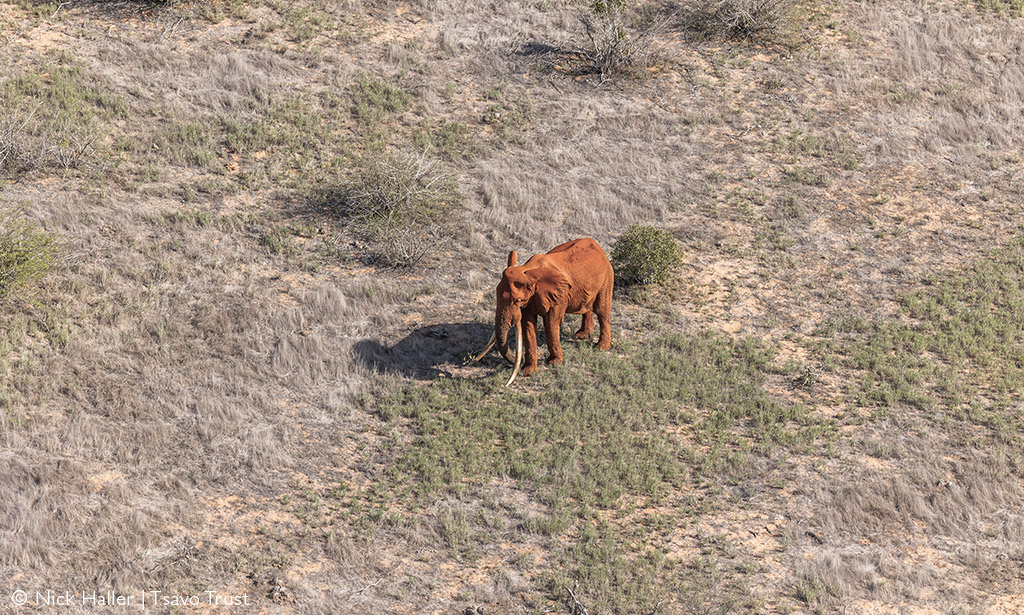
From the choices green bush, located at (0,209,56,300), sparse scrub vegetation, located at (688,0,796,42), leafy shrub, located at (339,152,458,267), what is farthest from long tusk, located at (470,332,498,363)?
sparse scrub vegetation, located at (688,0,796,42)

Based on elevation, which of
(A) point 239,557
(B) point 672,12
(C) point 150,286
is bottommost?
(A) point 239,557

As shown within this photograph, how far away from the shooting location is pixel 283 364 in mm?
15008

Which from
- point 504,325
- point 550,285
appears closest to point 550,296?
point 550,285

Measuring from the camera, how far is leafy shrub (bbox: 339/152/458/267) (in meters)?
17.8

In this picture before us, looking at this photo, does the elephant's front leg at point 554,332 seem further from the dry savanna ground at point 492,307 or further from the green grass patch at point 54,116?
the green grass patch at point 54,116

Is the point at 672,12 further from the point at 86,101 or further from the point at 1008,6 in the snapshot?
the point at 86,101

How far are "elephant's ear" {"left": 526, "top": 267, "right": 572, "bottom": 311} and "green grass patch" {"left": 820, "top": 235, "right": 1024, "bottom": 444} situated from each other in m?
4.72

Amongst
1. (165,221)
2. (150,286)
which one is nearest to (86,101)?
(165,221)

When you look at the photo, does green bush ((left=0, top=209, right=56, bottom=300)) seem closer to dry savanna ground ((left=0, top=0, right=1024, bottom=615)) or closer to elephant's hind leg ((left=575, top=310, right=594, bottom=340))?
dry savanna ground ((left=0, top=0, right=1024, bottom=615))

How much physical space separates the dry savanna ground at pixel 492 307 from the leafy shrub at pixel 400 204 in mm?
98

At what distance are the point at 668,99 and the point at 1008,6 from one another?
33.4 ft

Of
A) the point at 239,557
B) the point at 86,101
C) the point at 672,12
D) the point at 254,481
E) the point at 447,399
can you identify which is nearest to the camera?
the point at 239,557

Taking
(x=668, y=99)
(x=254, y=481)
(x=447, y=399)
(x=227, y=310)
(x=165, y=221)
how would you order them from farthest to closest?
1. (x=668, y=99)
2. (x=165, y=221)
3. (x=227, y=310)
4. (x=447, y=399)
5. (x=254, y=481)

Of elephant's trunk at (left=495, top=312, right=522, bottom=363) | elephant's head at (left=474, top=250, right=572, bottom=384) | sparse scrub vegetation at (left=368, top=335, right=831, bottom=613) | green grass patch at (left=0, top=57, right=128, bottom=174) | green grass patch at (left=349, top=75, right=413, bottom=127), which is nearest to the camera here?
sparse scrub vegetation at (left=368, top=335, right=831, bottom=613)
